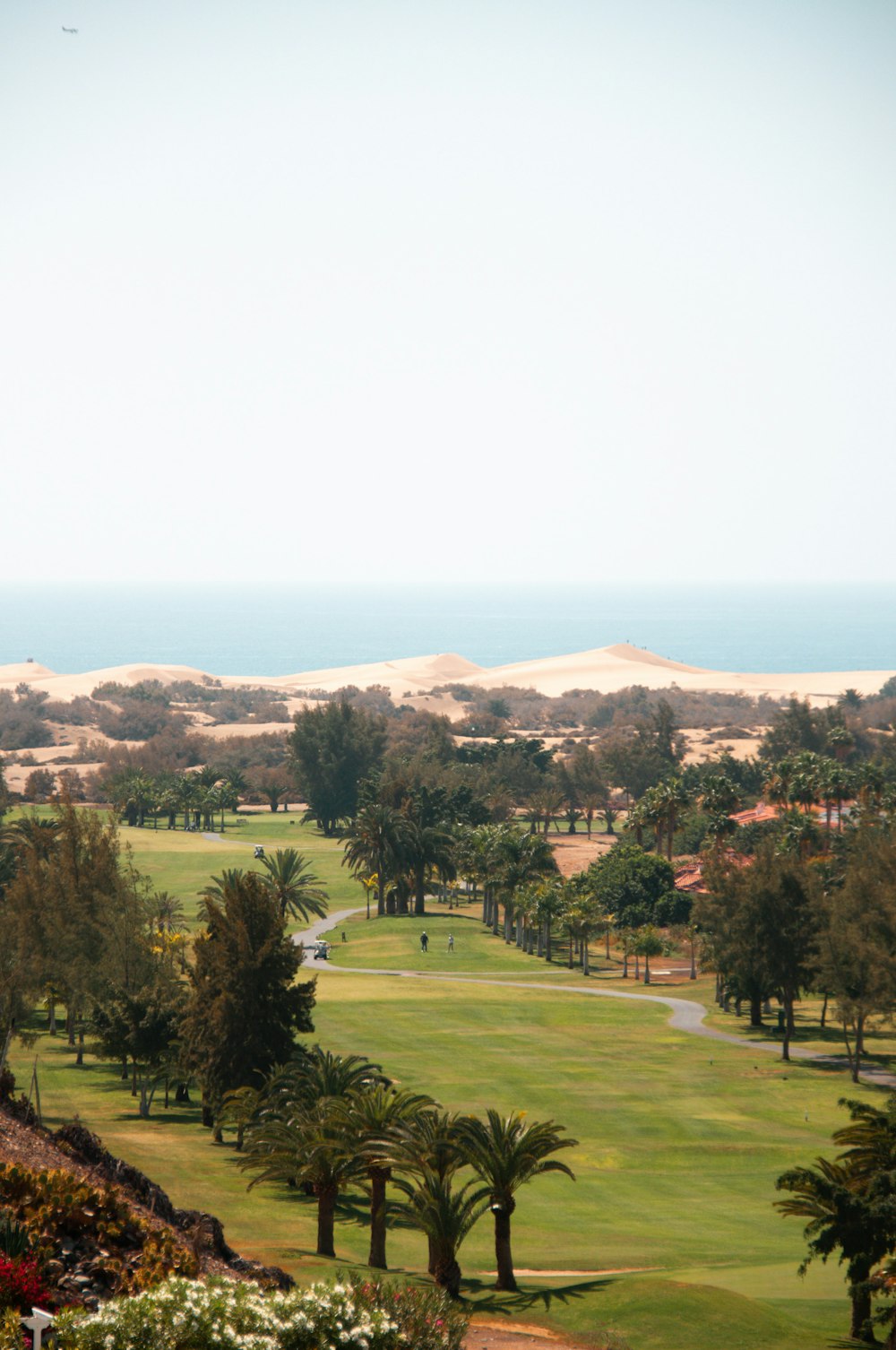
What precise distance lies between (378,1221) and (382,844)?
69.5 meters

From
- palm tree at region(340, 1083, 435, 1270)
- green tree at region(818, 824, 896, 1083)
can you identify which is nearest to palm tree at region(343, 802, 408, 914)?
green tree at region(818, 824, 896, 1083)

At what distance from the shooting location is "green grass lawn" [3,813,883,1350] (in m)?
31.2

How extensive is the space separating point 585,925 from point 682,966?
9219mm

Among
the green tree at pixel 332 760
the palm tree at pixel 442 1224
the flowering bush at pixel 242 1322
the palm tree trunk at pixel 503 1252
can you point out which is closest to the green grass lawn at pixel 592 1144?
the palm tree trunk at pixel 503 1252

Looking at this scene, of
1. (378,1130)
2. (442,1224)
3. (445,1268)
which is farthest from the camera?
(378,1130)

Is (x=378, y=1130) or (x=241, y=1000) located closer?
(x=378, y=1130)

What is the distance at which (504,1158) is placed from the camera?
3325 centimetres

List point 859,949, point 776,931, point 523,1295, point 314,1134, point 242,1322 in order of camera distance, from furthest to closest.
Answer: point 776,931
point 859,949
point 314,1134
point 523,1295
point 242,1322

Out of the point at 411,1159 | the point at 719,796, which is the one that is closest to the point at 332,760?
the point at 719,796

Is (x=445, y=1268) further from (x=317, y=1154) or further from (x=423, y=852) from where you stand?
(x=423, y=852)

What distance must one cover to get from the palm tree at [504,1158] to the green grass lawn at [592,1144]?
1105 millimetres

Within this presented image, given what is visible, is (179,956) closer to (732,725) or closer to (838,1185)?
(838,1185)

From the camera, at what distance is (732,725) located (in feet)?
649

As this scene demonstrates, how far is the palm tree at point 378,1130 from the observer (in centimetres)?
3334
